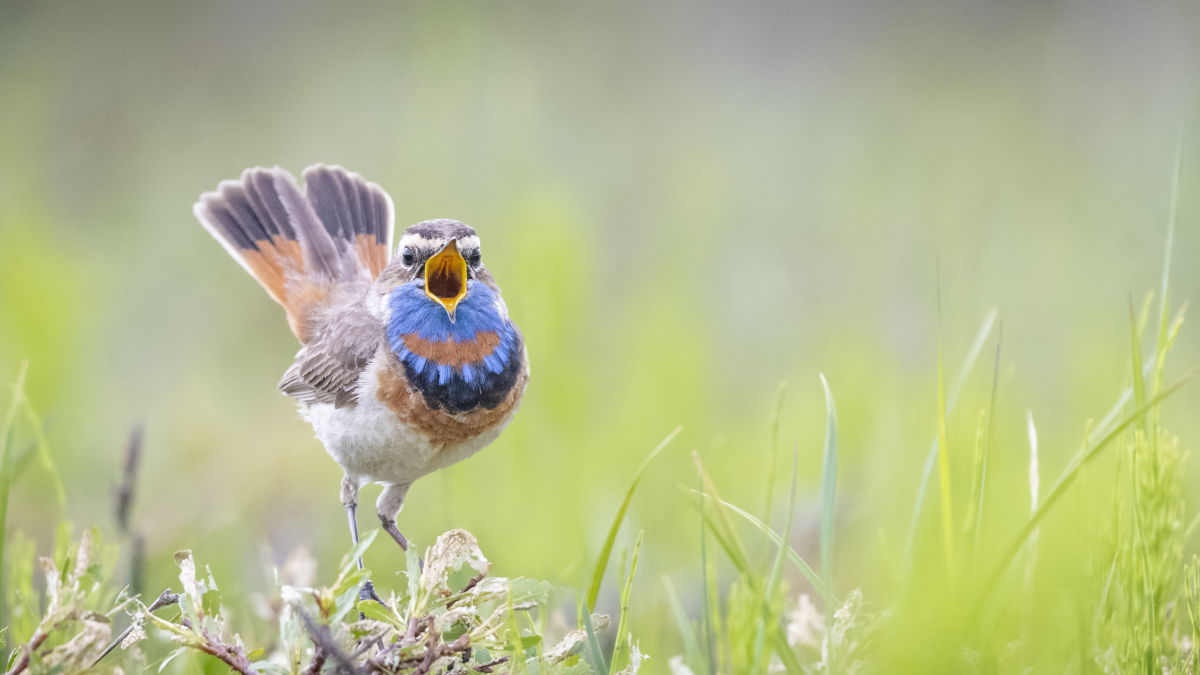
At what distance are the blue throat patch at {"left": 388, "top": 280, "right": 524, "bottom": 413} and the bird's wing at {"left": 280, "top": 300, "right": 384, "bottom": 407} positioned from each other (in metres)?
0.20

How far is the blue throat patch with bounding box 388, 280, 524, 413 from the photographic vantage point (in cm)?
328

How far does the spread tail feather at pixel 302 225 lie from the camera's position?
4594 millimetres

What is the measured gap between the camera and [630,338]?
5.20m

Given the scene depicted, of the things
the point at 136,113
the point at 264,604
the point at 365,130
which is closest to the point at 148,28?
Result: the point at 136,113

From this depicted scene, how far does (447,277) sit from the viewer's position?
3.34m

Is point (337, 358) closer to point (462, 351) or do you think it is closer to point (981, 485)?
point (462, 351)

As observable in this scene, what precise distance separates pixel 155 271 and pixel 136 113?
2768mm

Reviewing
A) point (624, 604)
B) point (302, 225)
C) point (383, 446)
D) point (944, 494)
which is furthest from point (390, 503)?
point (944, 494)

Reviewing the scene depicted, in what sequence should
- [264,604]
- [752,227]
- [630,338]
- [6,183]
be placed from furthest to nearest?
[752,227], [6,183], [630,338], [264,604]

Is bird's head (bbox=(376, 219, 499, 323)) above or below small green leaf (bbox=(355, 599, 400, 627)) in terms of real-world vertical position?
above

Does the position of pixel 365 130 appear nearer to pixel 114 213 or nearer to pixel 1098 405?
pixel 114 213

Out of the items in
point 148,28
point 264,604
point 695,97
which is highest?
point 148,28

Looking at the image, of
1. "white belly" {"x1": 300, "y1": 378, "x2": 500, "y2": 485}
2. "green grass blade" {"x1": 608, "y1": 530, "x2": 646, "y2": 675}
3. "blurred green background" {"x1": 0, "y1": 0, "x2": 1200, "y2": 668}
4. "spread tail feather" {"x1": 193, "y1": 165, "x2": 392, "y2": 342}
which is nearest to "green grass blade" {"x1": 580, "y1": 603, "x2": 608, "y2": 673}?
"green grass blade" {"x1": 608, "y1": 530, "x2": 646, "y2": 675}

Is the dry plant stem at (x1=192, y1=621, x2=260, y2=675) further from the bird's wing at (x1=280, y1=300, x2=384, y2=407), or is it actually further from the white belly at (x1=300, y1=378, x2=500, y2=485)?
the bird's wing at (x1=280, y1=300, x2=384, y2=407)
